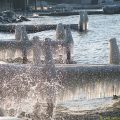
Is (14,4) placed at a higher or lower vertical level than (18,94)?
lower

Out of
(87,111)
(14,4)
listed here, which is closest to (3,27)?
(87,111)

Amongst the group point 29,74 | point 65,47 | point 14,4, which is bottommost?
point 14,4

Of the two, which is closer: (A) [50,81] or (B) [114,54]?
(A) [50,81]

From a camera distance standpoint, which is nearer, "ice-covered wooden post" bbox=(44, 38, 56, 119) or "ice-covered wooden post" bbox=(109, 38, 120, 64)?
"ice-covered wooden post" bbox=(44, 38, 56, 119)

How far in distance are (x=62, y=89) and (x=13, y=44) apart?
10.6 metres

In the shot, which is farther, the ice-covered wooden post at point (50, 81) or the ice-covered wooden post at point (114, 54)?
the ice-covered wooden post at point (114, 54)

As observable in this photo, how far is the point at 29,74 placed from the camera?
12203mm

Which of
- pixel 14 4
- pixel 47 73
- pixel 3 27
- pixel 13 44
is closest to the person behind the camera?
pixel 47 73

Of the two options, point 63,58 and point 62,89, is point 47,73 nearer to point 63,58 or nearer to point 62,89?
point 62,89

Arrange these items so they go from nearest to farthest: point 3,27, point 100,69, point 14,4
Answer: point 100,69, point 3,27, point 14,4

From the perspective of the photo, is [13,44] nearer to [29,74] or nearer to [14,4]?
[29,74]

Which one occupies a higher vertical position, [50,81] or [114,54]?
[50,81]

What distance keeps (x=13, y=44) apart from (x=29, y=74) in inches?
417

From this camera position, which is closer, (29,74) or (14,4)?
(29,74)
